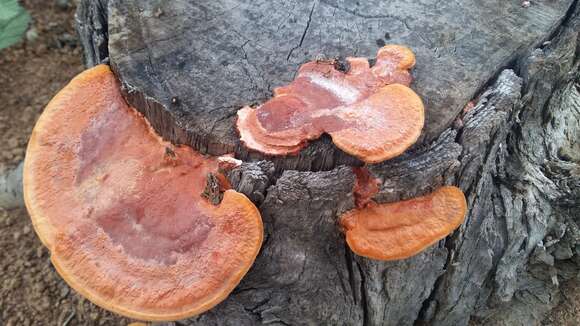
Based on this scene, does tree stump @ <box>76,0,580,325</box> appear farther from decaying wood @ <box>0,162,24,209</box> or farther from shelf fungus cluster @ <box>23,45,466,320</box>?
decaying wood @ <box>0,162,24,209</box>

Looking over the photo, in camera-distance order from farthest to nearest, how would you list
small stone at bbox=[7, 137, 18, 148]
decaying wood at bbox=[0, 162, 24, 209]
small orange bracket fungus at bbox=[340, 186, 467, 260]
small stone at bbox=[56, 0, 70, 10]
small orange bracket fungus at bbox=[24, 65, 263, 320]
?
small stone at bbox=[56, 0, 70, 10] < small stone at bbox=[7, 137, 18, 148] < decaying wood at bbox=[0, 162, 24, 209] < small orange bracket fungus at bbox=[340, 186, 467, 260] < small orange bracket fungus at bbox=[24, 65, 263, 320]

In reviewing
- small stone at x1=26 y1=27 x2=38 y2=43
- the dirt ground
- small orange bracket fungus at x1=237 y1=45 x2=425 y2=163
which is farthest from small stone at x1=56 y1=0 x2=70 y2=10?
small orange bracket fungus at x1=237 y1=45 x2=425 y2=163

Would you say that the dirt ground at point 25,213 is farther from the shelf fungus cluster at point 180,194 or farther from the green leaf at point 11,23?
the shelf fungus cluster at point 180,194

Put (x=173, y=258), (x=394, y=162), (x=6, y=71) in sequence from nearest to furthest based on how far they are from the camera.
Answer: (x=173, y=258)
(x=394, y=162)
(x=6, y=71)

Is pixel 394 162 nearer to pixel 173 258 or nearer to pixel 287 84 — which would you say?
pixel 287 84

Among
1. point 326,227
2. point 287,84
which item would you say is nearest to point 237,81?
point 287,84

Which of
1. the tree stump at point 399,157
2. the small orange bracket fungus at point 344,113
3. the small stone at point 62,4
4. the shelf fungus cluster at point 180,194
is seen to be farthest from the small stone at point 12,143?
the small orange bracket fungus at point 344,113
